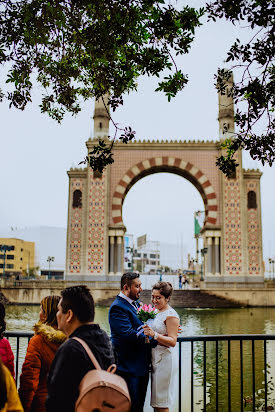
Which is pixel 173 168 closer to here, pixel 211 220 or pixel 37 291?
pixel 211 220

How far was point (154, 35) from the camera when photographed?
14.6ft

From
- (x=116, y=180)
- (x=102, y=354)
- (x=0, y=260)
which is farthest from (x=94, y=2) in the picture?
(x=0, y=260)

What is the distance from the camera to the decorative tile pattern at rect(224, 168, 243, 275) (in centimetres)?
2555

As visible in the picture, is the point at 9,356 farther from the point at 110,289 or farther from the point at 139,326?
the point at 110,289

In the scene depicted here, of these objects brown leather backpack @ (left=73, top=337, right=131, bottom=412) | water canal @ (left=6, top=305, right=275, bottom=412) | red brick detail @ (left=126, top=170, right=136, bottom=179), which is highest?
red brick detail @ (left=126, top=170, right=136, bottom=179)

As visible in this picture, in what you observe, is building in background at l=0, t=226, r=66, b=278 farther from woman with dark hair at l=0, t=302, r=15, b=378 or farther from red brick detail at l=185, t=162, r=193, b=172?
woman with dark hair at l=0, t=302, r=15, b=378

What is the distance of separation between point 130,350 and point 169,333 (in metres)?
0.37

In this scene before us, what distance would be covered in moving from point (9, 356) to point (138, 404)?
3.55ft

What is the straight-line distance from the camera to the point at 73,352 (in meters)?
2.11

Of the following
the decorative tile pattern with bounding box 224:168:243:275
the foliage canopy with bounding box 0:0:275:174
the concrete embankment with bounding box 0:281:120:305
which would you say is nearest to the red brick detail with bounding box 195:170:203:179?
the decorative tile pattern with bounding box 224:168:243:275

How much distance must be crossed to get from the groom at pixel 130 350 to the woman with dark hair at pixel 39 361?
0.59 m

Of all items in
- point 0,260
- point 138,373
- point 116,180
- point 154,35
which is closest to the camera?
point 138,373

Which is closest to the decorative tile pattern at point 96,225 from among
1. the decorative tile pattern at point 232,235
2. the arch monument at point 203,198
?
the arch monument at point 203,198

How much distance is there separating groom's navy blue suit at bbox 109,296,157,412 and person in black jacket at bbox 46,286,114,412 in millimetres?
1023
